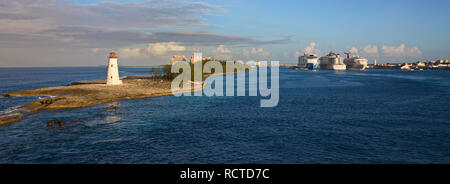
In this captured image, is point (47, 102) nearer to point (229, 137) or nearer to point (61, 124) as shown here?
point (61, 124)

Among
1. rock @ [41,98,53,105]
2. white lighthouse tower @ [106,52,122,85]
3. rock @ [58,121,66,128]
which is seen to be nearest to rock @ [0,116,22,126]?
rock @ [58,121,66,128]

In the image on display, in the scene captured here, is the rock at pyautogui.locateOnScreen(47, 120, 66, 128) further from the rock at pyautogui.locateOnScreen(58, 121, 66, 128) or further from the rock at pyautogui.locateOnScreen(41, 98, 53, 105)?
the rock at pyautogui.locateOnScreen(41, 98, 53, 105)

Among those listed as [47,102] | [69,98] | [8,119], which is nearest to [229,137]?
[8,119]

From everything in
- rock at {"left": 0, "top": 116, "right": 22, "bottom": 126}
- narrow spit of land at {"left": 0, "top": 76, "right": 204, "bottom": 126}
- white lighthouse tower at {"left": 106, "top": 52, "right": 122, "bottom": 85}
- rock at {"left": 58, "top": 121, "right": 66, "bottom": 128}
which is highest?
white lighthouse tower at {"left": 106, "top": 52, "right": 122, "bottom": 85}

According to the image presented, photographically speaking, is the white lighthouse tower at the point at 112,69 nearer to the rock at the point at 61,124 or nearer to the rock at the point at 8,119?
the rock at the point at 8,119

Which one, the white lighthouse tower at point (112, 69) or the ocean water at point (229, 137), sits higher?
the white lighthouse tower at point (112, 69)

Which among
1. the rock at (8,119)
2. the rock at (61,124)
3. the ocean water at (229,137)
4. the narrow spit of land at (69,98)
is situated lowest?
the ocean water at (229,137)

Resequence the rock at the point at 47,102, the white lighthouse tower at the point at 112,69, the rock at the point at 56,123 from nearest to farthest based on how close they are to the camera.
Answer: the rock at the point at 56,123, the rock at the point at 47,102, the white lighthouse tower at the point at 112,69

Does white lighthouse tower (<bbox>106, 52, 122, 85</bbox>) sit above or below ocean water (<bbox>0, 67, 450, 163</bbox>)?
above

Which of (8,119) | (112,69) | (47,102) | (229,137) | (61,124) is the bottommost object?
(229,137)

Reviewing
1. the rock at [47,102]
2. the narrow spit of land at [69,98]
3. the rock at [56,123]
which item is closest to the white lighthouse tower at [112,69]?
the narrow spit of land at [69,98]

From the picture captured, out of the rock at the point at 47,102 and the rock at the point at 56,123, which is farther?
the rock at the point at 47,102

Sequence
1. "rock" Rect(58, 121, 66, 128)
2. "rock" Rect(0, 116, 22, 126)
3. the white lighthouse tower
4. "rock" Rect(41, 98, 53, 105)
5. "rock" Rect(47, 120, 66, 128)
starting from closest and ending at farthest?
"rock" Rect(58, 121, 66, 128) < "rock" Rect(47, 120, 66, 128) < "rock" Rect(0, 116, 22, 126) < "rock" Rect(41, 98, 53, 105) < the white lighthouse tower
